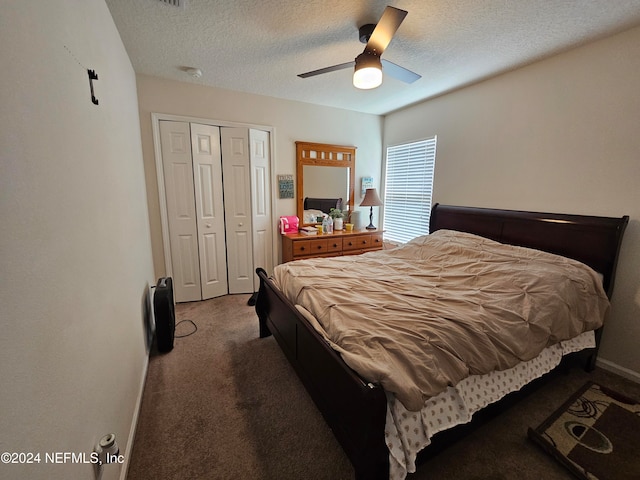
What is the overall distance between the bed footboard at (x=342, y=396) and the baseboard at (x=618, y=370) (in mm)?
2341

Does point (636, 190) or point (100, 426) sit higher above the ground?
point (636, 190)

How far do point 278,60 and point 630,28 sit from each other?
2742mm

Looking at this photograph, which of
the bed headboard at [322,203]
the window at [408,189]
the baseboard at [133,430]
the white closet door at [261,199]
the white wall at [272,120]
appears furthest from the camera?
the bed headboard at [322,203]

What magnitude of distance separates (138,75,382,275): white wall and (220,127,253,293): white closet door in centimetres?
29

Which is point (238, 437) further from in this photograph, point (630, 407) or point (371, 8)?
point (371, 8)

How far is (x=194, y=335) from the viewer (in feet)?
8.65

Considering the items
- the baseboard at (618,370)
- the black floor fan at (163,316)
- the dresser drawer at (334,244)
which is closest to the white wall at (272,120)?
the dresser drawer at (334,244)

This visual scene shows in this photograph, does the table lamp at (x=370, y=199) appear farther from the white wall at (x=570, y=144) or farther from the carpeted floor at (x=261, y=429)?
the carpeted floor at (x=261, y=429)

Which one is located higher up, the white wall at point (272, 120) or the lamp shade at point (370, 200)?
the white wall at point (272, 120)

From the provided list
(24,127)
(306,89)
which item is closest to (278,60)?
(306,89)

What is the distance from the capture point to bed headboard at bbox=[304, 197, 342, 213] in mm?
3951

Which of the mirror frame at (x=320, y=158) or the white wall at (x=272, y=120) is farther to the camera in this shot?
the mirror frame at (x=320, y=158)

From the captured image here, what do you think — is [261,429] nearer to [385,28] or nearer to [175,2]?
[385,28]

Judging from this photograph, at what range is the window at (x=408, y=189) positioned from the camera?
365cm
